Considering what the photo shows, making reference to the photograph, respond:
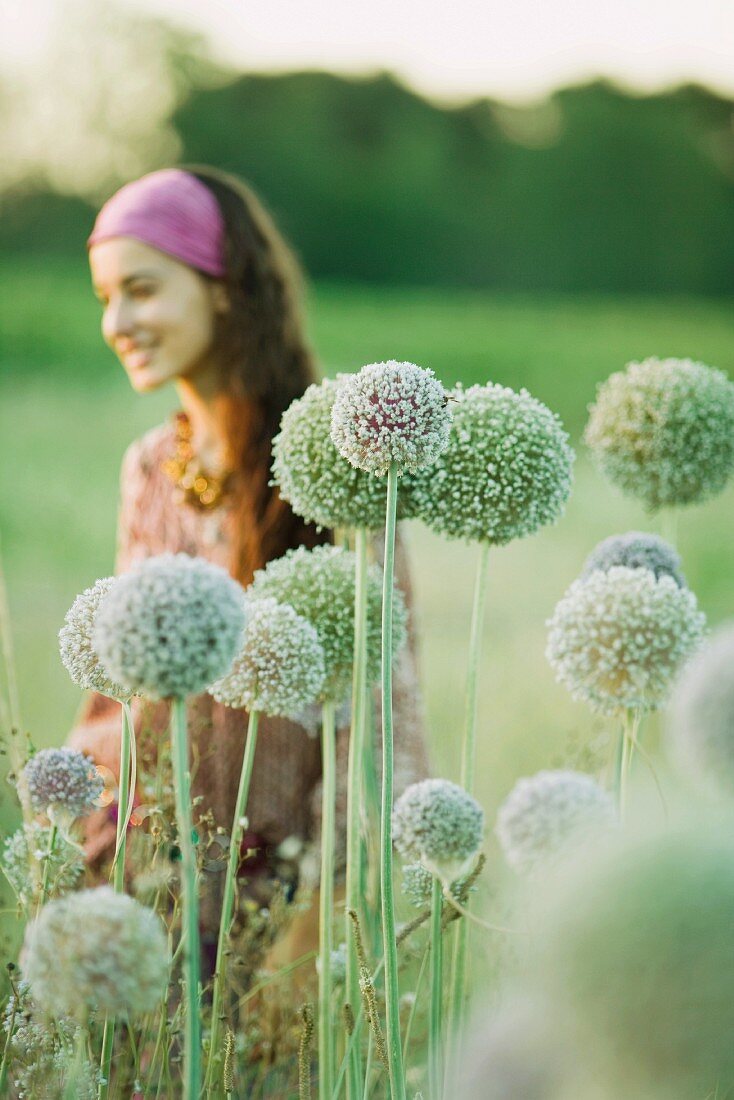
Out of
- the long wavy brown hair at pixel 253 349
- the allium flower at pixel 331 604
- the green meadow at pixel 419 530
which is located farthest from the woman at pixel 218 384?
the allium flower at pixel 331 604

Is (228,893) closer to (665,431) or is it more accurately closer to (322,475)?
(322,475)

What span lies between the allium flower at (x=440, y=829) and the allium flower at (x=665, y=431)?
31cm

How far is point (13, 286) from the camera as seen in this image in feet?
18.3

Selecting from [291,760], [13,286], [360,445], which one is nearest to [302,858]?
[291,760]

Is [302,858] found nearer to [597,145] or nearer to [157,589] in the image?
[157,589]

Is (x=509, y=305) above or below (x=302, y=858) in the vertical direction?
above

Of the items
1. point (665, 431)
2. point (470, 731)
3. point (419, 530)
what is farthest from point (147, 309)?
point (419, 530)

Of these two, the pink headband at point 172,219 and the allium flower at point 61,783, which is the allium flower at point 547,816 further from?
the pink headband at point 172,219

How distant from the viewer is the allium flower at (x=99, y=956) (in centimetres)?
36

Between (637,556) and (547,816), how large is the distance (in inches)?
7.0

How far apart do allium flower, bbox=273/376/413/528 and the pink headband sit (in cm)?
74

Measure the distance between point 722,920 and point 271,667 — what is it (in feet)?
0.94

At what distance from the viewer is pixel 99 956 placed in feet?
1.17

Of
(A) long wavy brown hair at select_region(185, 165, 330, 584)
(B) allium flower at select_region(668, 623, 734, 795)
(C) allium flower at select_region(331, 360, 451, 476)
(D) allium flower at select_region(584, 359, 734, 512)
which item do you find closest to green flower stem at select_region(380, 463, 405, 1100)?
Answer: (C) allium flower at select_region(331, 360, 451, 476)
